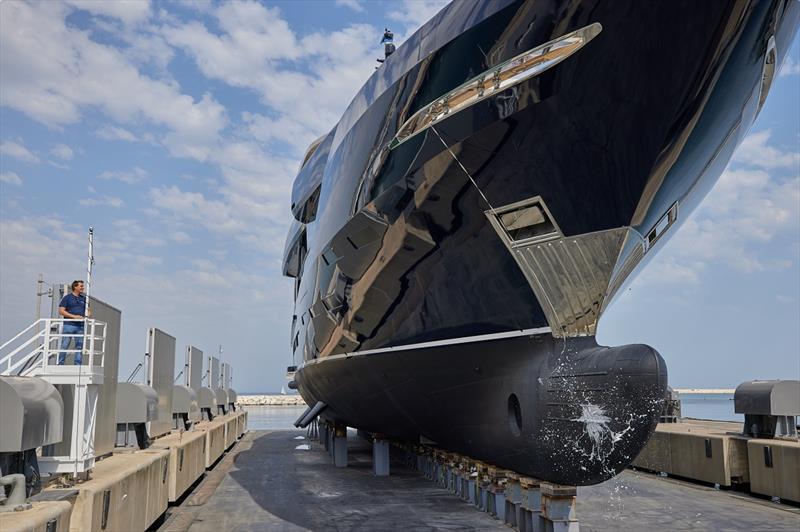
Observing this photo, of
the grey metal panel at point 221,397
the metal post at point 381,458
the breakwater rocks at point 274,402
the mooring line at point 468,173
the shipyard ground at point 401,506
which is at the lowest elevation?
the breakwater rocks at point 274,402

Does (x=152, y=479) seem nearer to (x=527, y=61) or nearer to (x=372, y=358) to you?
(x=372, y=358)

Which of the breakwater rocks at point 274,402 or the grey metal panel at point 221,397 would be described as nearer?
the grey metal panel at point 221,397

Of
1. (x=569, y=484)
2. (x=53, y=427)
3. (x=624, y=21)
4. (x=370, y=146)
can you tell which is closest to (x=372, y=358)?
(x=370, y=146)

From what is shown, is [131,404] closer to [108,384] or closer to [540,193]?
[108,384]

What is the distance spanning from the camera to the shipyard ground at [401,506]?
24.5ft

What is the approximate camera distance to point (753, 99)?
6.43 meters

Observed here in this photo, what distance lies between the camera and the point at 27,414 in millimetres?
4676

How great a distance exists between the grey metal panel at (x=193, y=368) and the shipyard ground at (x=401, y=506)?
241 inches

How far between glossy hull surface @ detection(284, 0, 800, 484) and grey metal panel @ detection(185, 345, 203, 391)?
1151 centimetres

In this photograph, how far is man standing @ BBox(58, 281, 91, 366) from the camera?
6645 millimetres

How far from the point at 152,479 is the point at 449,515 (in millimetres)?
3435

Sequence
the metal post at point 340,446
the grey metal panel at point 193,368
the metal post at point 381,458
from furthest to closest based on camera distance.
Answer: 1. the grey metal panel at point 193,368
2. the metal post at point 340,446
3. the metal post at point 381,458

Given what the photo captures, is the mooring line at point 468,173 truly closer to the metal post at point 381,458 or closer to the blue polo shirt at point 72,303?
the blue polo shirt at point 72,303

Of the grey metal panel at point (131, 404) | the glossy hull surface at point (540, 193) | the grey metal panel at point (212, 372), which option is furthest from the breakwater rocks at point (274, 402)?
the glossy hull surface at point (540, 193)
